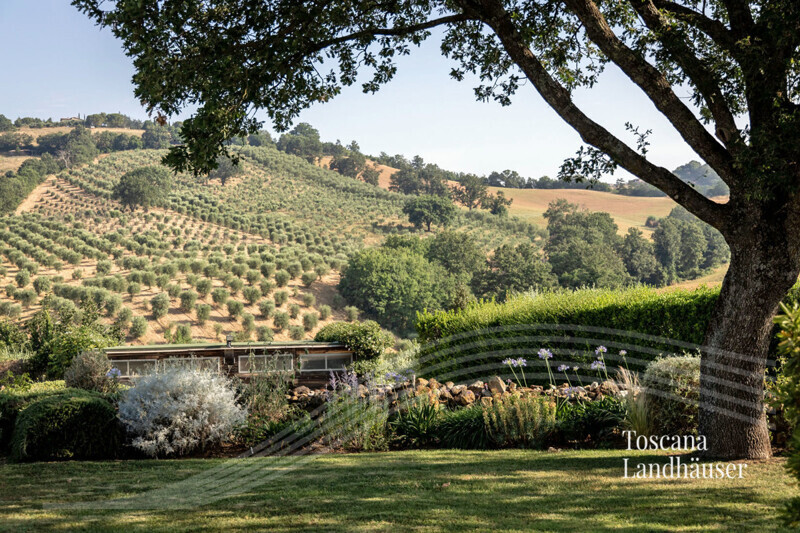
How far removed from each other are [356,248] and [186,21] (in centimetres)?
4847

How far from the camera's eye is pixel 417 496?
4469 mm

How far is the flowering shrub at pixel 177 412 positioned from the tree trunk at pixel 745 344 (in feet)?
14.9

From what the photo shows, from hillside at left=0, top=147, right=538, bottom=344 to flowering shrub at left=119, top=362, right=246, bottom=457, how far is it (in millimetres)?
29932

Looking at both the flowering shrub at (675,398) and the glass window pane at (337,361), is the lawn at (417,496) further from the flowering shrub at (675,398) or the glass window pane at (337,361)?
the glass window pane at (337,361)

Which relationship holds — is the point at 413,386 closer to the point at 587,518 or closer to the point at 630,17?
the point at 587,518

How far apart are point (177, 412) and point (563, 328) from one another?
22.0 feet

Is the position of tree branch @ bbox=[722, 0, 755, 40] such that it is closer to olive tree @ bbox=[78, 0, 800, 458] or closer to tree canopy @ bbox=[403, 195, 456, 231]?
olive tree @ bbox=[78, 0, 800, 458]

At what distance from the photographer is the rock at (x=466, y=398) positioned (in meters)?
7.80

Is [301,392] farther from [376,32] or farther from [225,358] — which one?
[376,32]

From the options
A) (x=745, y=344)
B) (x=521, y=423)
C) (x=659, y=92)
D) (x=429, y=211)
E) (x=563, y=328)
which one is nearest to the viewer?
(x=745, y=344)

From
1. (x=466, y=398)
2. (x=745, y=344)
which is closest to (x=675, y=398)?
(x=745, y=344)

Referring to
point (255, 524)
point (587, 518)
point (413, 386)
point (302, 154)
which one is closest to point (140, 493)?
point (255, 524)

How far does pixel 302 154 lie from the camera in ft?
271

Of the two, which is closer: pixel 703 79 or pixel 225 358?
pixel 703 79
